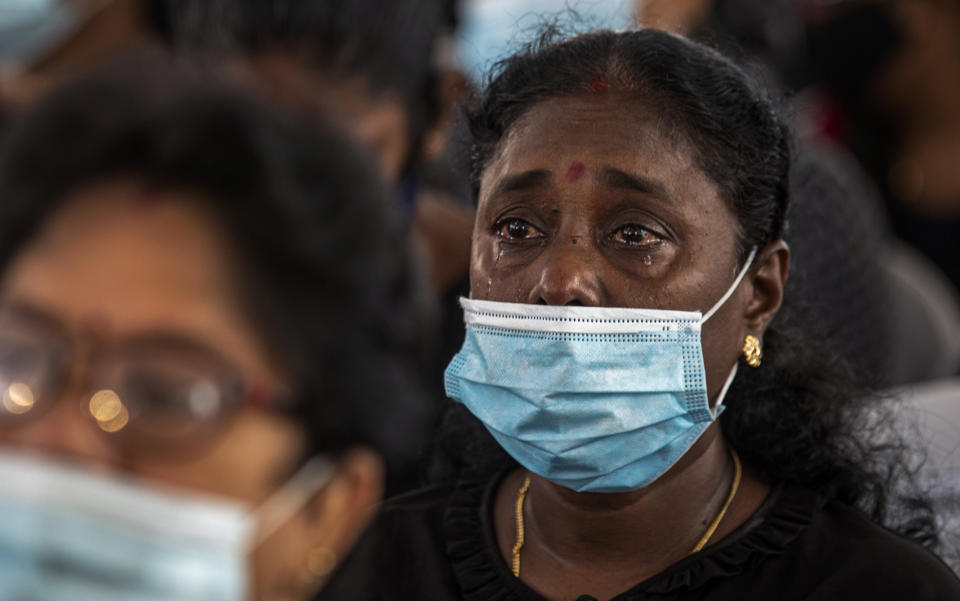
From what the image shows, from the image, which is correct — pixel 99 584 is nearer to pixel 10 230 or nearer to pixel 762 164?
pixel 10 230

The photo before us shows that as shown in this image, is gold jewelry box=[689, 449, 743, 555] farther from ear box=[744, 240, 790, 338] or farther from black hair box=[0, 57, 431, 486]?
black hair box=[0, 57, 431, 486]

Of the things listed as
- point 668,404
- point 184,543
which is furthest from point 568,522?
point 184,543

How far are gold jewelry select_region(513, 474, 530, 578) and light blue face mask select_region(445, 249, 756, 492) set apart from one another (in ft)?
0.71

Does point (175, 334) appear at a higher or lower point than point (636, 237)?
lower

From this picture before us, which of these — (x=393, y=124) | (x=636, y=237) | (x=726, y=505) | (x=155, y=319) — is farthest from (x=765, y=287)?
(x=393, y=124)

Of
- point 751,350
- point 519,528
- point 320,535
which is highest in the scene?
point 751,350

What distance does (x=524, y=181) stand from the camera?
7.26ft

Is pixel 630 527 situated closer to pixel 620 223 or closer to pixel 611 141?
pixel 620 223

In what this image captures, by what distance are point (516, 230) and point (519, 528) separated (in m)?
0.58

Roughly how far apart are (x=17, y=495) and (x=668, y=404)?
1086 millimetres

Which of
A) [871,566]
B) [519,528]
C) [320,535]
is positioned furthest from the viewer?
[519,528]

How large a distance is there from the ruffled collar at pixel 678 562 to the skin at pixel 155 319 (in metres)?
0.70

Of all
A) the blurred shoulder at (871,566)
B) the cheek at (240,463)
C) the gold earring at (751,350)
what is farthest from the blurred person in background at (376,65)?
the cheek at (240,463)

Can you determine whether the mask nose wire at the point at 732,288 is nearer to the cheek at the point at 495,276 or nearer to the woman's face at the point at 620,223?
the woman's face at the point at 620,223
